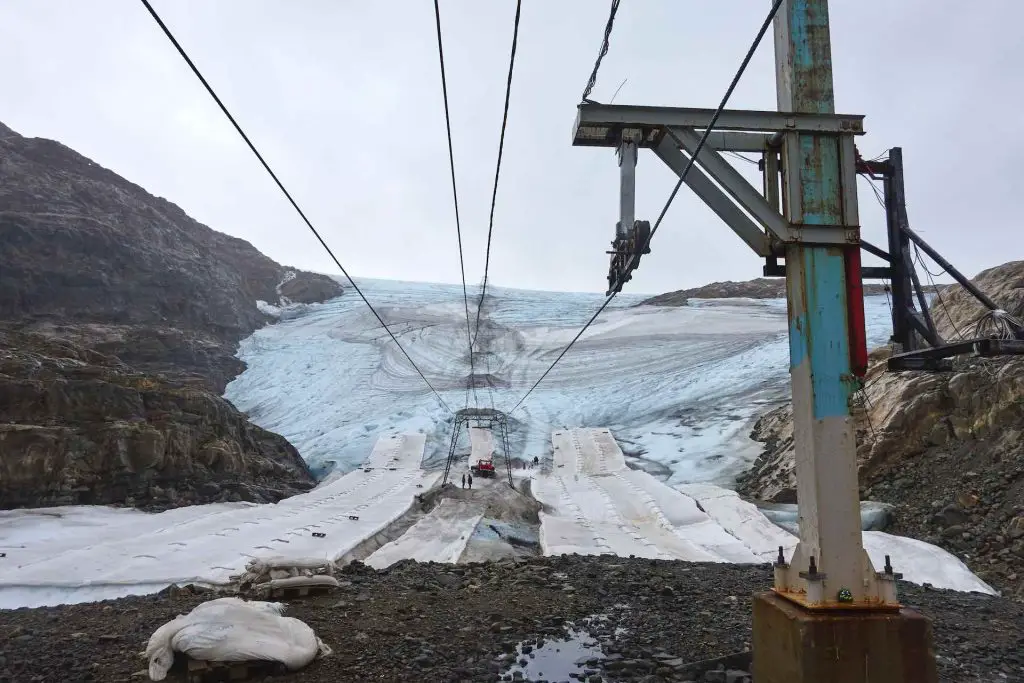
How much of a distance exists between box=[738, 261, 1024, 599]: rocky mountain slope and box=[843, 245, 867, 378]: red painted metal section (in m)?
6.51

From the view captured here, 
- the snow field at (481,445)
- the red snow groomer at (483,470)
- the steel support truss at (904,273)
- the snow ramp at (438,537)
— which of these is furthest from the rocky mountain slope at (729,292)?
the steel support truss at (904,273)

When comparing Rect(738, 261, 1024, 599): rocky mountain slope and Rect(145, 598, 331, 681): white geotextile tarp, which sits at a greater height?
Rect(738, 261, 1024, 599): rocky mountain slope

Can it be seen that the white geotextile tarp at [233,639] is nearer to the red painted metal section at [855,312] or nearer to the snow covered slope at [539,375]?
the red painted metal section at [855,312]

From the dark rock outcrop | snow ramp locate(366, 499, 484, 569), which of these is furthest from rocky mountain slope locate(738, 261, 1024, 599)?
the dark rock outcrop

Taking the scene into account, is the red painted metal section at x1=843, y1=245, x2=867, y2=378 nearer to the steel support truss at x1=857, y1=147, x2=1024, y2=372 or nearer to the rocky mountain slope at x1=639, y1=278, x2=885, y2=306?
the steel support truss at x1=857, y1=147, x2=1024, y2=372

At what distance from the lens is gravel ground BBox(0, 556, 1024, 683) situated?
16.7ft

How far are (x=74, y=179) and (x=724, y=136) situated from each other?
190ft

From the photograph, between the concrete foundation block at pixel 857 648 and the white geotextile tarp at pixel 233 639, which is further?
the white geotextile tarp at pixel 233 639

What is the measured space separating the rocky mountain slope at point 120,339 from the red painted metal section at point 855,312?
18153mm

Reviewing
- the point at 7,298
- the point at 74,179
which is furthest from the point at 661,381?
the point at 74,179

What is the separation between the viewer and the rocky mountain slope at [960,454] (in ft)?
37.3

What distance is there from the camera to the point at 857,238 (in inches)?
179

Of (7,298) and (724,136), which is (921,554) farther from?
(7,298)

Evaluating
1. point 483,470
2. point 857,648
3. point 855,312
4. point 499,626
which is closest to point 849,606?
point 857,648
